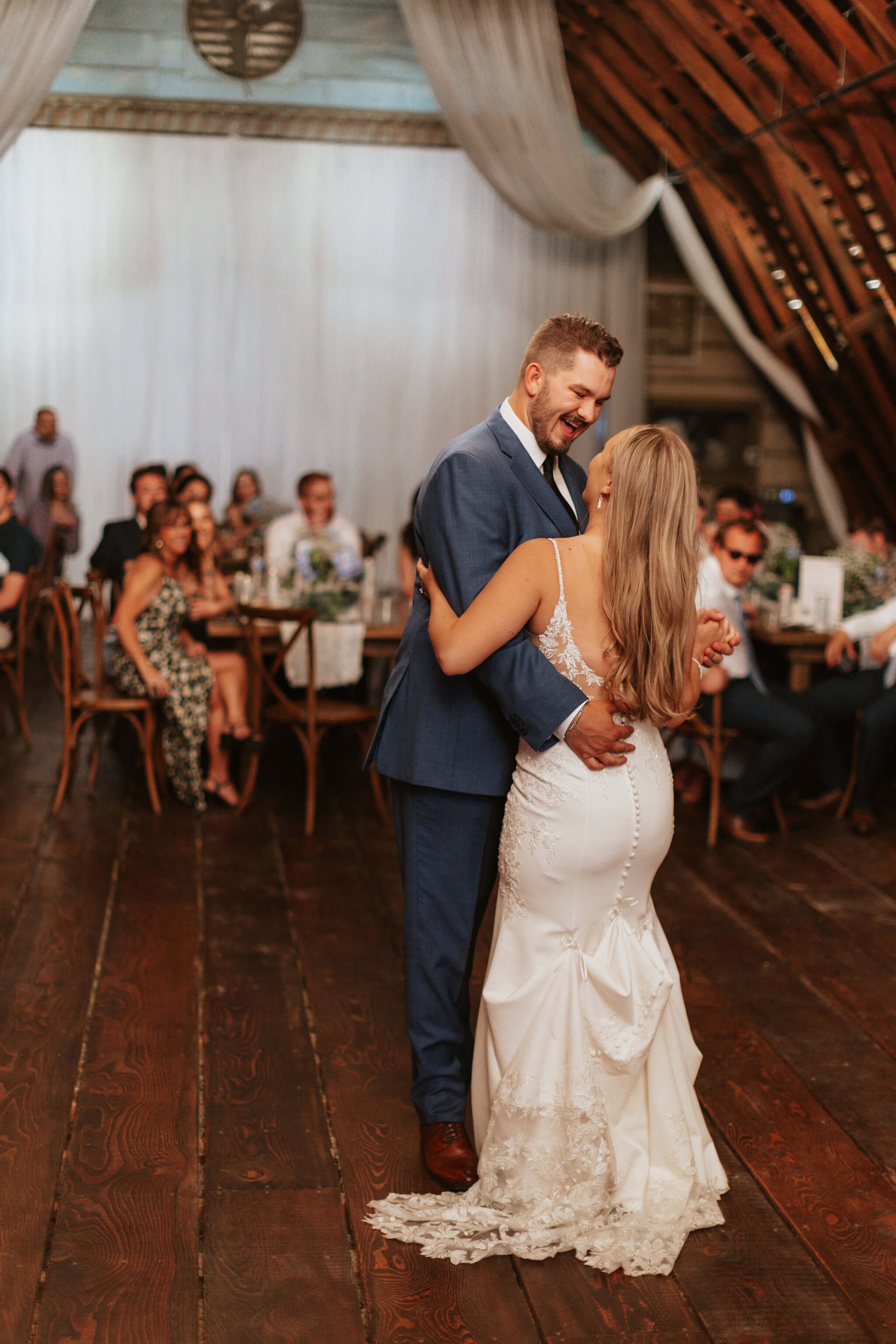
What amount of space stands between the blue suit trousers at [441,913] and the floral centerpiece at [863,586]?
363cm

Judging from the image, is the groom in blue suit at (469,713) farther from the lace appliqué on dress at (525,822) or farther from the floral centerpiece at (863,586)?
the floral centerpiece at (863,586)

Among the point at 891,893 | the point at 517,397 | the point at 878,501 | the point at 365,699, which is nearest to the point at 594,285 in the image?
the point at 878,501

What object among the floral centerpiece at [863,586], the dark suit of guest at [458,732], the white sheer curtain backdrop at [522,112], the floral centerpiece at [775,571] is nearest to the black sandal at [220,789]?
the floral centerpiece at [775,571]

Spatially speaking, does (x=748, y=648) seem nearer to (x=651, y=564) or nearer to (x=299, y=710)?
(x=299, y=710)

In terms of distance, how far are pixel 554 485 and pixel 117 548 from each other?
12.6ft

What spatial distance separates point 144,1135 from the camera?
2779mm

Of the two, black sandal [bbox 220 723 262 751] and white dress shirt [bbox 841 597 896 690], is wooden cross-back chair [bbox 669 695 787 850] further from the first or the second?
black sandal [bbox 220 723 262 751]

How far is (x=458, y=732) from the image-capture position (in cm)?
254

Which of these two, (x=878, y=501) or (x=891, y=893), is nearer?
(x=891, y=893)

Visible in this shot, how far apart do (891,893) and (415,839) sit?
251 centimetres

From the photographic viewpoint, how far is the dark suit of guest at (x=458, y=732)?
2.38 m

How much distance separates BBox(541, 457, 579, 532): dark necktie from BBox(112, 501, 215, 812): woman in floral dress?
3001 mm

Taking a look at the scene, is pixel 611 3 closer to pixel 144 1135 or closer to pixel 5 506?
pixel 5 506

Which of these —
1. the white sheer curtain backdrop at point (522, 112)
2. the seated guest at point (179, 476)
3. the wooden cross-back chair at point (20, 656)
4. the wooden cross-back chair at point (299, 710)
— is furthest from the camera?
the seated guest at point (179, 476)
